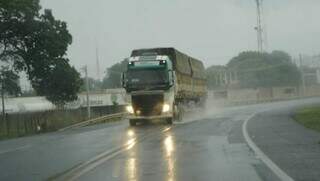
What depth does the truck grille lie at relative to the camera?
36188mm

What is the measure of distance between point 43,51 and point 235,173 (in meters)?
48.2

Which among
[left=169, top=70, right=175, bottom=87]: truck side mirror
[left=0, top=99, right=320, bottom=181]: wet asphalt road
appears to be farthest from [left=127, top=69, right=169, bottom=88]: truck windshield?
[left=0, top=99, right=320, bottom=181]: wet asphalt road

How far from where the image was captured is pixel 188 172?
45.8 feet

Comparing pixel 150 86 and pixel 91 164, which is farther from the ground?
pixel 150 86

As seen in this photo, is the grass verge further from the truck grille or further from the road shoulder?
the truck grille

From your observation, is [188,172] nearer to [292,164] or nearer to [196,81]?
[292,164]

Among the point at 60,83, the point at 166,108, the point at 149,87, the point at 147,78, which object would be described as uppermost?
the point at 60,83

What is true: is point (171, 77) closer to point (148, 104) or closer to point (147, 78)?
point (147, 78)

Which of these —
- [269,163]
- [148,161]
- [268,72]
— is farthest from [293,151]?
[268,72]

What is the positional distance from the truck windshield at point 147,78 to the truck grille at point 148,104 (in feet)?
1.98

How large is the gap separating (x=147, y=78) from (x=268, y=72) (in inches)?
4936

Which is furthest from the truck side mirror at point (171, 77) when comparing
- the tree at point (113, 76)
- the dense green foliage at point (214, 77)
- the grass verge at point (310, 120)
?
the dense green foliage at point (214, 77)

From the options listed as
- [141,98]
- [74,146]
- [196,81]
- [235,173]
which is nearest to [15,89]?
[196,81]

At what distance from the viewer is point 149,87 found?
36062 mm
